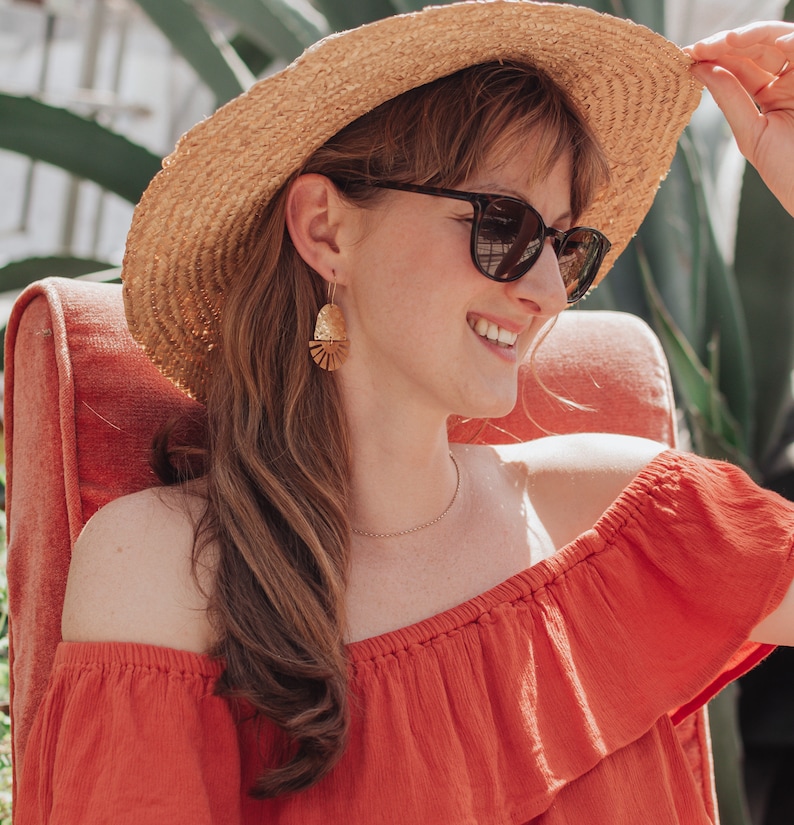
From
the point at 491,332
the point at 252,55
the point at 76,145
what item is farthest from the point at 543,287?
the point at 252,55

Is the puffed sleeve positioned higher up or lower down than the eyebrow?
lower down

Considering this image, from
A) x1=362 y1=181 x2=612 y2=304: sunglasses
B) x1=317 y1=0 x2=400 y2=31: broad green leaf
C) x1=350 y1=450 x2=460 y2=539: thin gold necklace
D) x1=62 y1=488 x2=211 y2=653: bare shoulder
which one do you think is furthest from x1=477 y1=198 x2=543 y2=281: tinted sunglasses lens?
x1=317 y1=0 x2=400 y2=31: broad green leaf

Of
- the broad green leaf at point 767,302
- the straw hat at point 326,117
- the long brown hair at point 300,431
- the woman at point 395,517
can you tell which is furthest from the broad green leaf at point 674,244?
the long brown hair at point 300,431

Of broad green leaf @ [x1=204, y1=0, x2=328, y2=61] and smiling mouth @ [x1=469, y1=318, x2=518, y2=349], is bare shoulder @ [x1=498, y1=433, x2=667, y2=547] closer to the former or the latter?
smiling mouth @ [x1=469, y1=318, x2=518, y2=349]

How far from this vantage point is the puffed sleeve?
1053mm

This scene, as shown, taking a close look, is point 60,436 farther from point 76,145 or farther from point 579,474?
point 76,145

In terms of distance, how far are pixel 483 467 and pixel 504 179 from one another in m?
0.50

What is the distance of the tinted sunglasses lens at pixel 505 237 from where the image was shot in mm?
1229

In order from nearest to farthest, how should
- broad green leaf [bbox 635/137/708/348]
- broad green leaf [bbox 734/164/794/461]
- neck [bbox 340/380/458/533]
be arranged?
neck [bbox 340/380/458/533] < broad green leaf [bbox 734/164/794/461] < broad green leaf [bbox 635/137/708/348]

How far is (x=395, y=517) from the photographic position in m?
1.39

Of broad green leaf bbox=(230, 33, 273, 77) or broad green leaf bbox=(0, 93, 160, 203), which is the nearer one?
broad green leaf bbox=(0, 93, 160, 203)

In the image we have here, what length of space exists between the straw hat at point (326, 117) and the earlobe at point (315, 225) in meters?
0.04

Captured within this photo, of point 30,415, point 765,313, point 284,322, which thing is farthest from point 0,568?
point 765,313

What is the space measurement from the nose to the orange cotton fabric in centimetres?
33
